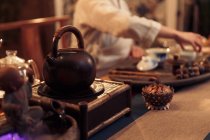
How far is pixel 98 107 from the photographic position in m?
1.00

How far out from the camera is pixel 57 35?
3.17 ft

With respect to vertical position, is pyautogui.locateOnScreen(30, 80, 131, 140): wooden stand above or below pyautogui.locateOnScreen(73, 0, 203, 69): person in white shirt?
below

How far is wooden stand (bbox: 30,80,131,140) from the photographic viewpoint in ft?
3.07

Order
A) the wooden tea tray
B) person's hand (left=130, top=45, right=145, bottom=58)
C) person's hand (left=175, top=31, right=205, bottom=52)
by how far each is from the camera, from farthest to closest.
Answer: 1. person's hand (left=130, top=45, right=145, bottom=58)
2. person's hand (left=175, top=31, right=205, bottom=52)
3. the wooden tea tray

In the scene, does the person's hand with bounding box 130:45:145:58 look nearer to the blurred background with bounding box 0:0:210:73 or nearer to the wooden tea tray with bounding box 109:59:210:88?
the wooden tea tray with bounding box 109:59:210:88

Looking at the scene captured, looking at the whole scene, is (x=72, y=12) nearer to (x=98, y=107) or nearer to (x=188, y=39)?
(x=188, y=39)

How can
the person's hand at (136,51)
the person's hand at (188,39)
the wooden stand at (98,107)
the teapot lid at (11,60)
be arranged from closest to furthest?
the wooden stand at (98,107) < the teapot lid at (11,60) < the person's hand at (188,39) < the person's hand at (136,51)

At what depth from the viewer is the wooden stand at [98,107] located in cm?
94

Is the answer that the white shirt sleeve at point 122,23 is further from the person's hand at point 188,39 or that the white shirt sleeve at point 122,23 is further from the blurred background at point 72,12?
the blurred background at point 72,12

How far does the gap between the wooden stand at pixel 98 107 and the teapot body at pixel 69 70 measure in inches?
2.0

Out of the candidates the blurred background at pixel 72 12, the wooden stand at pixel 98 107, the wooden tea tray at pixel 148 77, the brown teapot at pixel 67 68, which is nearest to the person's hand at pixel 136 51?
the wooden tea tray at pixel 148 77

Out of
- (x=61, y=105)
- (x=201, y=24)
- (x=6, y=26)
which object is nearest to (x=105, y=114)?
(x=61, y=105)

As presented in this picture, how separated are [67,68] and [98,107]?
0.48ft

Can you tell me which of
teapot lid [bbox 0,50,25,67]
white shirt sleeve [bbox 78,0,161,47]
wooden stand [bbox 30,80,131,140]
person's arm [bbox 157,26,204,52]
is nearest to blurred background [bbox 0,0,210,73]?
white shirt sleeve [bbox 78,0,161,47]
